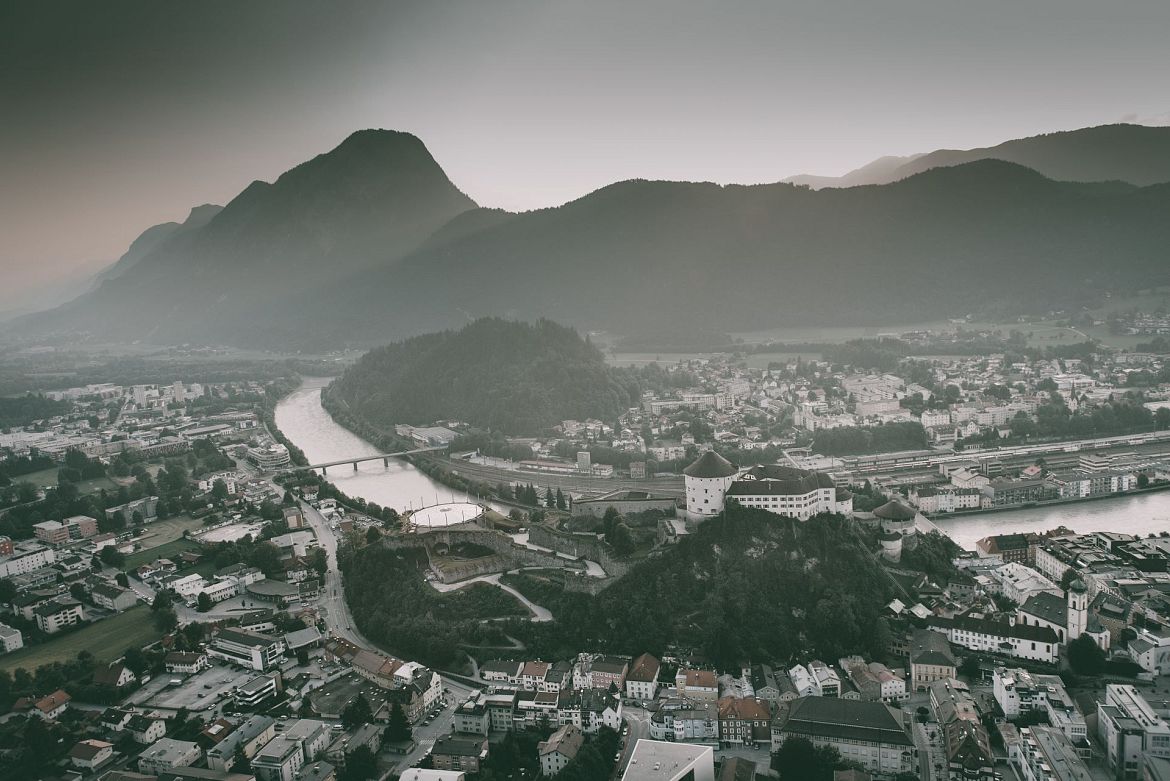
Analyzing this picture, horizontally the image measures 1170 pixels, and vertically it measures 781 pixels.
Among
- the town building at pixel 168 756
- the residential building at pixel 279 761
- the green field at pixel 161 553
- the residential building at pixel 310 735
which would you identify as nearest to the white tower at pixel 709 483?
the residential building at pixel 310 735

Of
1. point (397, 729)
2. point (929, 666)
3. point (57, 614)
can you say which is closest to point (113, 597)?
point (57, 614)

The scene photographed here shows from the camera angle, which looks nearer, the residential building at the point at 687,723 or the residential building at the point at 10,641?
the residential building at the point at 687,723

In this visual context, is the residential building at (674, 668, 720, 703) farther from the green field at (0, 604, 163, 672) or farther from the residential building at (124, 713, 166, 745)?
the green field at (0, 604, 163, 672)

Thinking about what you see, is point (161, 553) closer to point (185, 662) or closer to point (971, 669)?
point (185, 662)

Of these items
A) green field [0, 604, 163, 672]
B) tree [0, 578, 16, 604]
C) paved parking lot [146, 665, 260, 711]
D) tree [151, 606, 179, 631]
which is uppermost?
tree [0, 578, 16, 604]

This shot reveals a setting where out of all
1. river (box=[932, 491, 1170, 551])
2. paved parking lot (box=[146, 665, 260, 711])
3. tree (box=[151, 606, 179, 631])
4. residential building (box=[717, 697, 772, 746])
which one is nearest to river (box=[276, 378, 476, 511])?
tree (box=[151, 606, 179, 631])

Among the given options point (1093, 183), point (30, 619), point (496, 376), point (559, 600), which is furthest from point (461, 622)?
point (1093, 183)

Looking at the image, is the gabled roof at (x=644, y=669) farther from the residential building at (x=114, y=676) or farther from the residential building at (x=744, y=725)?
the residential building at (x=114, y=676)
